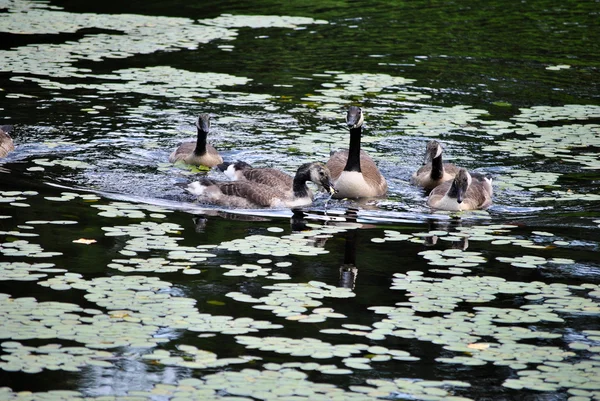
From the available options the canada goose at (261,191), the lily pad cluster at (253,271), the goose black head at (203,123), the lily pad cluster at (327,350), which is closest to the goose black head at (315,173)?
the canada goose at (261,191)

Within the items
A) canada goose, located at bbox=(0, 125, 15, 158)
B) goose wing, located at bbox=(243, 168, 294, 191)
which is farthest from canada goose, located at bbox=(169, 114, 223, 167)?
canada goose, located at bbox=(0, 125, 15, 158)

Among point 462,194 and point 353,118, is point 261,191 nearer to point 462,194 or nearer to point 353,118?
point 353,118

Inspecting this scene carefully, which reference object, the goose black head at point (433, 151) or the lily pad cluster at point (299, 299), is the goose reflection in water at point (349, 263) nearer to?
the lily pad cluster at point (299, 299)

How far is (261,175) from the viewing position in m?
12.1

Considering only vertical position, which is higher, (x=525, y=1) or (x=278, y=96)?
(x=525, y=1)

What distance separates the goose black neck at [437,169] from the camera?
12758 millimetres

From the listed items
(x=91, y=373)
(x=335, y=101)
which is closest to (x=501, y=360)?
(x=91, y=373)

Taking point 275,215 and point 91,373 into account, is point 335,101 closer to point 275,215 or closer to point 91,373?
point 275,215

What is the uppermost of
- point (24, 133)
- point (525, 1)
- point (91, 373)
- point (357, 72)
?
point (525, 1)

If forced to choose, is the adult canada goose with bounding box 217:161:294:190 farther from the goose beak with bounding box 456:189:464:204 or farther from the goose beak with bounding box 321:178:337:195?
the goose beak with bounding box 456:189:464:204

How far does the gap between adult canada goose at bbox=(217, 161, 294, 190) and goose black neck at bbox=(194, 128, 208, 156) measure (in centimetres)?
58

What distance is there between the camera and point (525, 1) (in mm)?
27984

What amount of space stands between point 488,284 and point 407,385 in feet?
7.64

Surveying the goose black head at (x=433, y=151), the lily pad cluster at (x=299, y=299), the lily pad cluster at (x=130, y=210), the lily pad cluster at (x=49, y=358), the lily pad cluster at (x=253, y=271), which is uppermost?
the goose black head at (x=433, y=151)
